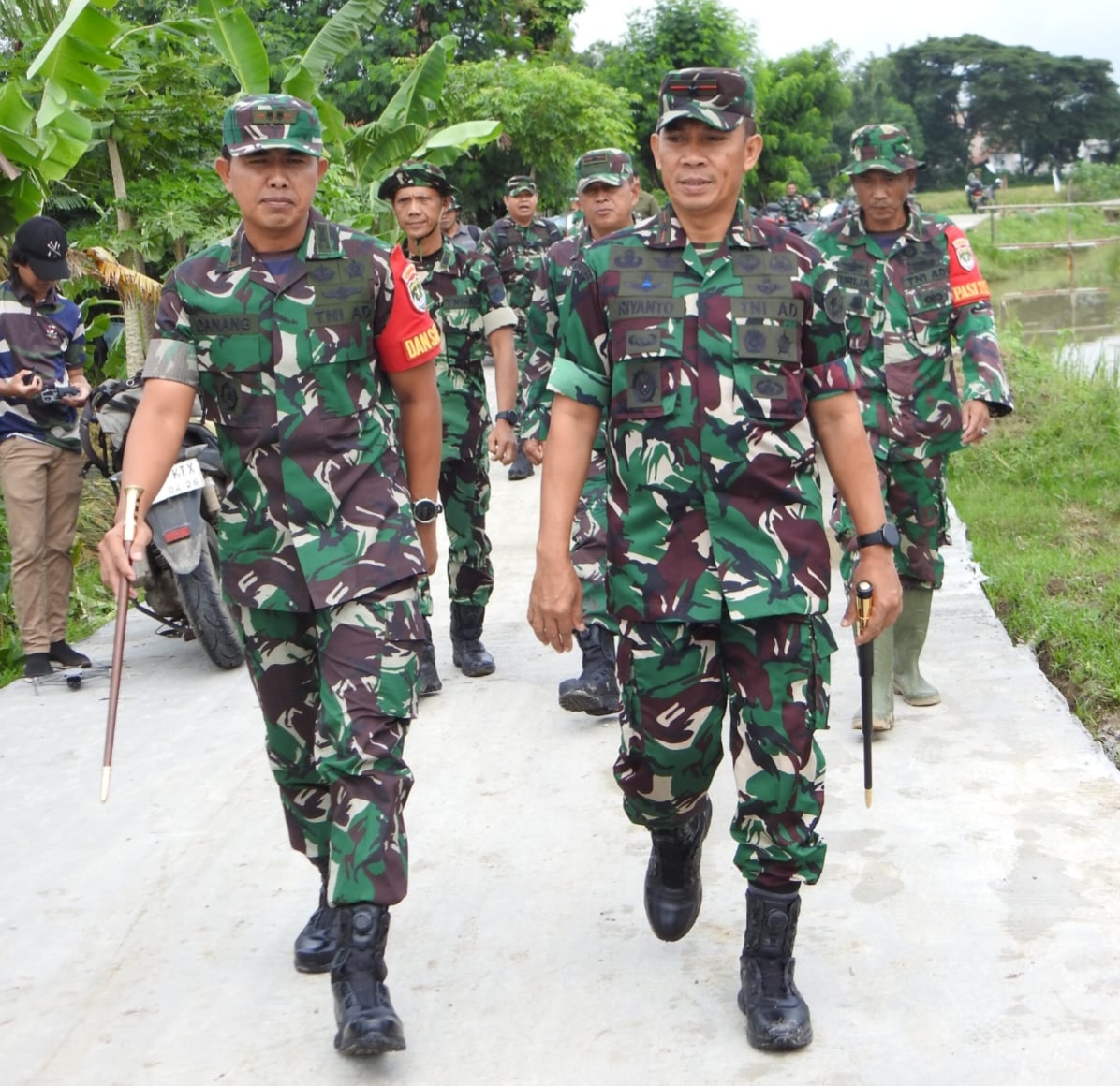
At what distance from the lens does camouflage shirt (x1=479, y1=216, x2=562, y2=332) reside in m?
11.7

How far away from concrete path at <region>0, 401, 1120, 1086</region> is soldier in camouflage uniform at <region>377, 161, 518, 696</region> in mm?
696

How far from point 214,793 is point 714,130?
10.2 ft

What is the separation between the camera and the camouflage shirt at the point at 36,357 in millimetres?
7332

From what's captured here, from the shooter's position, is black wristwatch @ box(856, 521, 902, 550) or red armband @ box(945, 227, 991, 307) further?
red armband @ box(945, 227, 991, 307)

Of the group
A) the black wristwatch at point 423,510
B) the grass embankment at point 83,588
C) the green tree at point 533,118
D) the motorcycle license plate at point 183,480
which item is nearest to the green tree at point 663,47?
the green tree at point 533,118

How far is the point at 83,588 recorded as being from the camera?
9125 millimetres

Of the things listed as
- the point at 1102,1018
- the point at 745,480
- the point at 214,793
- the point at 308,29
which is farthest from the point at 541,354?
the point at 308,29

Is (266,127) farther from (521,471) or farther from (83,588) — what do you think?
(521,471)

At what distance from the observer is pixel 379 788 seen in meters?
3.74

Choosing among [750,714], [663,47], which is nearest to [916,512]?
[750,714]

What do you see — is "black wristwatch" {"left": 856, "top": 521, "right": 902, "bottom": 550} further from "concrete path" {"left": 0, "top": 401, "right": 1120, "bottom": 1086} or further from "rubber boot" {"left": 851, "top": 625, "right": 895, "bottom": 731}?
"rubber boot" {"left": 851, "top": 625, "right": 895, "bottom": 731}

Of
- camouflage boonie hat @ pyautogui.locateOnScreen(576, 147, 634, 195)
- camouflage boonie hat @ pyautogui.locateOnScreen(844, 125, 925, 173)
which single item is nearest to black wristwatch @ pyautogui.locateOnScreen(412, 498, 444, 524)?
camouflage boonie hat @ pyautogui.locateOnScreen(844, 125, 925, 173)

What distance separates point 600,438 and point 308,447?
7.04 ft

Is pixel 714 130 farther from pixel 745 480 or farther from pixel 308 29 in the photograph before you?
pixel 308 29
